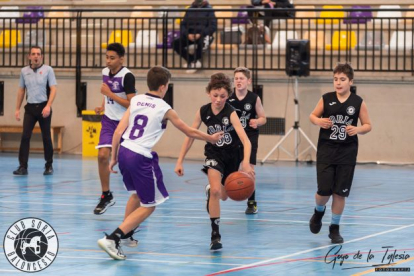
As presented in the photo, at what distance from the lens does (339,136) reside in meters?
10.0

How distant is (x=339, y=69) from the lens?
395 inches

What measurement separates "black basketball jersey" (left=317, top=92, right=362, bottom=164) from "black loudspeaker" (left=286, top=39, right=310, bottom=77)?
10.9 m

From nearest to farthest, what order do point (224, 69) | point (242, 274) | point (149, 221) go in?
point (242, 274) → point (149, 221) → point (224, 69)

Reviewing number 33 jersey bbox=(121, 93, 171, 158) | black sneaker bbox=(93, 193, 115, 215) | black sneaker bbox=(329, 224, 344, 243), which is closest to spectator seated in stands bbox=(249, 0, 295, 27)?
black sneaker bbox=(93, 193, 115, 215)

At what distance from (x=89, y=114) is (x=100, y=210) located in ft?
36.4

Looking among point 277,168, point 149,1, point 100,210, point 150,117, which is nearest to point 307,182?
point 277,168

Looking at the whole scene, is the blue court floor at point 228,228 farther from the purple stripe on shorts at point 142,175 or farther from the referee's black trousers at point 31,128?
the purple stripe on shorts at point 142,175

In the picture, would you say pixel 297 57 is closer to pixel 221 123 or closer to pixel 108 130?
pixel 108 130

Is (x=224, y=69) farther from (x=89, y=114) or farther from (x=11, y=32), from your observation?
(x=11, y=32)

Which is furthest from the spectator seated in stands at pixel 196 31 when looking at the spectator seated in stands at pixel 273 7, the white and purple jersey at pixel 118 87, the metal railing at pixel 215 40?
the white and purple jersey at pixel 118 87

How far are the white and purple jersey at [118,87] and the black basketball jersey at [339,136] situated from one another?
321 cm

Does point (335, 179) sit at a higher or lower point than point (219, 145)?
lower

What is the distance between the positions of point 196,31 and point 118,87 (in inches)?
398

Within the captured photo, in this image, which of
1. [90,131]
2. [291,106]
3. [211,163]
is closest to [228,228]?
[211,163]
